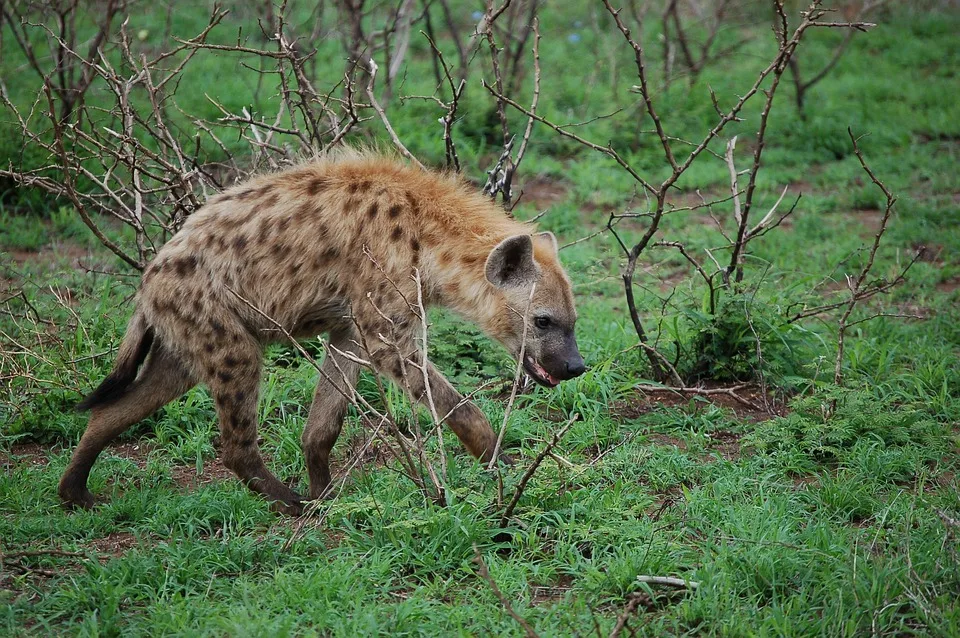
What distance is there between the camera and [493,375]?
450 cm

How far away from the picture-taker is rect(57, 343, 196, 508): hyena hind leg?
3617mm

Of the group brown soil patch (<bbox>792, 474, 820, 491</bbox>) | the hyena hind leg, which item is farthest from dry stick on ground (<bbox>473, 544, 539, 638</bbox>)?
the hyena hind leg

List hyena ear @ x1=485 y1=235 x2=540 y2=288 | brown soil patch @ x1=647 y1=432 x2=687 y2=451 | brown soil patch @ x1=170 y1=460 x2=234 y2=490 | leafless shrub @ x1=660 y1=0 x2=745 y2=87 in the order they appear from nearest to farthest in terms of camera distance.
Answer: hyena ear @ x1=485 y1=235 x2=540 y2=288 < brown soil patch @ x1=170 y1=460 x2=234 y2=490 < brown soil patch @ x1=647 y1=432 x2=687 y2=451 < leafless shrub @ x1=660 y1=0 x2=745 y2=87

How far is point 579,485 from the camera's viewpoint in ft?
11.8

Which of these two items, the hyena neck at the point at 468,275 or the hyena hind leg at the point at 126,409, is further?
the hyena neck at the point at 468,275

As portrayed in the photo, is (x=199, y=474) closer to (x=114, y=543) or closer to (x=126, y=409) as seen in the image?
(x=126, y=409)

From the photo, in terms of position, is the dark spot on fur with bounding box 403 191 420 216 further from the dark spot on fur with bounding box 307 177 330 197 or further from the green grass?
the green grass

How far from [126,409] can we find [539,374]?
150 cm

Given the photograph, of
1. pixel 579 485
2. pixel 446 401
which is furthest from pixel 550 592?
pixel 446 401

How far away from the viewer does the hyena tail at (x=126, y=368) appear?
3.70 meters

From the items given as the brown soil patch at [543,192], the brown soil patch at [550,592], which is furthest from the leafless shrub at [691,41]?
the brown soil patch at [550,592]

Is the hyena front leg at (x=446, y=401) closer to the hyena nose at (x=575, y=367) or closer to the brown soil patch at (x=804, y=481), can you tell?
the hyena nose at (x=575, y=367)

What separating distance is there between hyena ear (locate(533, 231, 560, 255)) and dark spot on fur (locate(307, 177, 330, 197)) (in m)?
0.82

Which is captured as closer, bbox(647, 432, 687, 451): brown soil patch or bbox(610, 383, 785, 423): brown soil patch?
bbox(647, 432, 687, 451): brown soil patch
